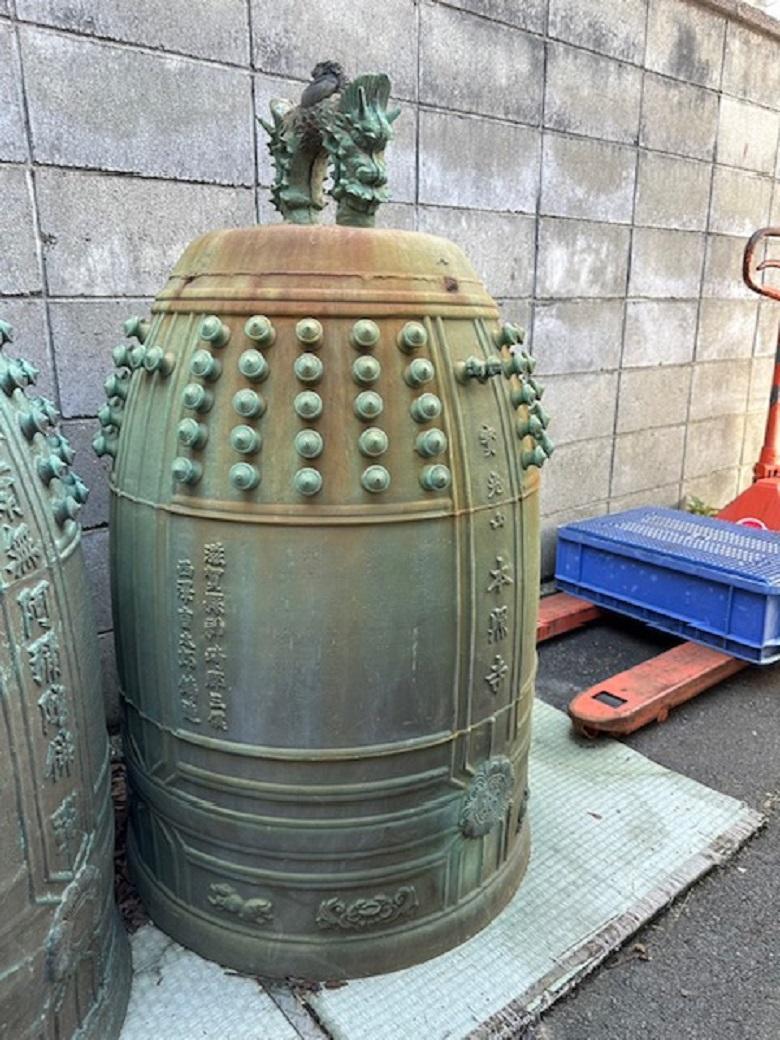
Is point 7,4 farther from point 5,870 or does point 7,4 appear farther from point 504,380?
point 5,870

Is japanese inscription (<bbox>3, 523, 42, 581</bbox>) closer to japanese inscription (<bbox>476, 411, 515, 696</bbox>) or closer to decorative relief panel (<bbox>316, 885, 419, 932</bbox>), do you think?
japanese inscription (<bbox>476, 411, 515, 696</bbox>)

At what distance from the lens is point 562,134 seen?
4570mm

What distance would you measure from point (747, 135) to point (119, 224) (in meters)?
5.09

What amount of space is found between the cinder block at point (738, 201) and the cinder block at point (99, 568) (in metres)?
5.04

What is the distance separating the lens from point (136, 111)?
2.97m

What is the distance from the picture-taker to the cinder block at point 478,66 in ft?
12.6

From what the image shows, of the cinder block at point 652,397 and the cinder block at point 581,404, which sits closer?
the cinder block at point 581,404

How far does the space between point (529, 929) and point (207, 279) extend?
2165mm

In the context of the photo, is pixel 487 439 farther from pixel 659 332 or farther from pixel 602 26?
pixel 659 332

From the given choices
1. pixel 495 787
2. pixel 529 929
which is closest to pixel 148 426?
pixel 495 787

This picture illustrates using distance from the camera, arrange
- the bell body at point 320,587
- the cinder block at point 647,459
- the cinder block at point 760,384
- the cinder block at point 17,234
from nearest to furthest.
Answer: the bell body at point 320,587
the cinder block at point 17,234
the cinder block at point 647,459
the cinder block at point 760,384

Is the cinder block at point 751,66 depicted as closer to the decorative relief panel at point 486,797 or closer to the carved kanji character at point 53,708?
the decorative relief panel at point 486,797

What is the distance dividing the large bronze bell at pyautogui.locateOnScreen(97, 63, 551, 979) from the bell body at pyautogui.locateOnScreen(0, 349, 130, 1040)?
276 mm

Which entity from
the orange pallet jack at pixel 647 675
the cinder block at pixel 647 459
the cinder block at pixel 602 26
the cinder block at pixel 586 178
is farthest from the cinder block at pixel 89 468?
the cinder block at pixel 647 459
